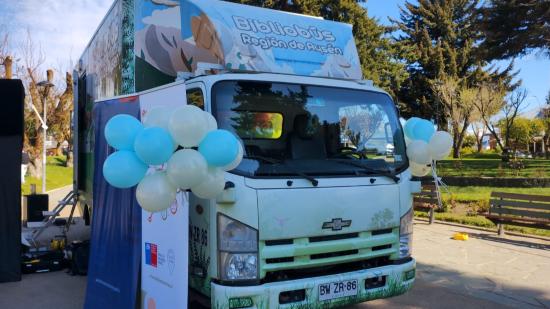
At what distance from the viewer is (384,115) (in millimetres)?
4898

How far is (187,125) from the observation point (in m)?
3.37

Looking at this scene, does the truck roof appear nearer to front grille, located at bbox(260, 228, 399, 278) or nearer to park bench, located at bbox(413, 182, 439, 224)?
front grille, located at bbox(260, 228, 399, 278)

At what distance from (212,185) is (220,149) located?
29cm

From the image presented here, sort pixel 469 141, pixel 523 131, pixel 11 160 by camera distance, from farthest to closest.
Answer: pixel 469 141
pixel 523 131
pixel 11 160

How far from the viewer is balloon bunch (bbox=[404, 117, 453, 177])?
4879 mm

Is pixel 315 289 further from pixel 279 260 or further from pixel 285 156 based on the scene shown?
pixel 285 156

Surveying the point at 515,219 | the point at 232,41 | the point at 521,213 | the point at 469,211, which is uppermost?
the point at 232,41

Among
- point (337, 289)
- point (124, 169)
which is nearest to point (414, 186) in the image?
point (337, 289)

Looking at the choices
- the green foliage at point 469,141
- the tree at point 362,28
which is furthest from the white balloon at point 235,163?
the green foliage at point 469,141

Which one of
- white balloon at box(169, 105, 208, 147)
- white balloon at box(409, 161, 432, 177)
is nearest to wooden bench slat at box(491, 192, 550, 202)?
white balloon at box(409, 161, 432, 177)

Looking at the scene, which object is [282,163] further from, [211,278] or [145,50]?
[145,50]

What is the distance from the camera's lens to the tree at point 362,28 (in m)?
25.5

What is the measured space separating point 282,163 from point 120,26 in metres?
2.90

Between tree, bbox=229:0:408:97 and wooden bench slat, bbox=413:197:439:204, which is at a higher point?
tree, bbox=229:0:408:97
